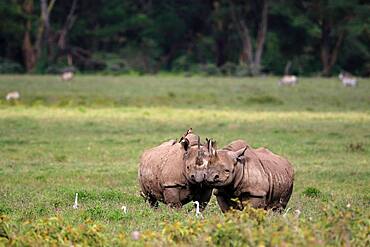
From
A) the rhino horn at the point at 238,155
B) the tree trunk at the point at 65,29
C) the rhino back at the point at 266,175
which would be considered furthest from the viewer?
the tree trunk at the point at 65,29

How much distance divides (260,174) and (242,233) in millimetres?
2829

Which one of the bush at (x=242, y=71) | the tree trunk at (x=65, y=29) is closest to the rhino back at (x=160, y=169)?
the bush at (x=242, y=71)

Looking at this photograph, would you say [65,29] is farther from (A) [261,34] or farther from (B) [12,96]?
(B) [12,96]

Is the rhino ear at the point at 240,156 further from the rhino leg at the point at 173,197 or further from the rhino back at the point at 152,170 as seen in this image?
the rhino back at the point at 152,170

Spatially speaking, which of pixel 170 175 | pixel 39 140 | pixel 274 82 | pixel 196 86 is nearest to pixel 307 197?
pixel 170 175

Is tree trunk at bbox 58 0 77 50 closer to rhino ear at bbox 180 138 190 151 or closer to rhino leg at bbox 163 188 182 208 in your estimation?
rhino leg at bbox 163 188 182 208

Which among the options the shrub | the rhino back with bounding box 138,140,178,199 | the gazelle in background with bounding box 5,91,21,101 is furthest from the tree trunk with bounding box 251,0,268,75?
the rhino back with bounding box 138,140,178,199

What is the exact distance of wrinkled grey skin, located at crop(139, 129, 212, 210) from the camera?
1023 centimetres

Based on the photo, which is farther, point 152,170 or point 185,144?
point 152,170

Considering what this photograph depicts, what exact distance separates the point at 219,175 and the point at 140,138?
12554mm

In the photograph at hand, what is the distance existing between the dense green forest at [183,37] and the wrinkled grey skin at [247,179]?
43430 mm

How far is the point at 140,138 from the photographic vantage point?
22516 millimetres

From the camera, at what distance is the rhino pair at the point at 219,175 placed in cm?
1010

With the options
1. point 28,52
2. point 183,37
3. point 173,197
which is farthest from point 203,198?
point 183,37
